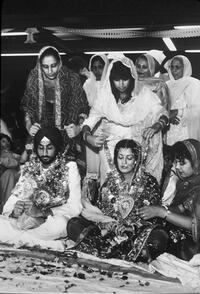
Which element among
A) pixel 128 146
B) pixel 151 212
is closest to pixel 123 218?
pixel 151 212

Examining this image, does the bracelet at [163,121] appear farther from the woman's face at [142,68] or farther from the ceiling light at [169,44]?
the ceiling light at [169,44]

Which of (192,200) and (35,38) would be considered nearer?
(192,200)

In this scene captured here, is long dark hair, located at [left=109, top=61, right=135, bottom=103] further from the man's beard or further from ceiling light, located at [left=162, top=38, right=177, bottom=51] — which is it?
the man's beard

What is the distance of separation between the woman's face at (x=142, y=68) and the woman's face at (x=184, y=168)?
672mm

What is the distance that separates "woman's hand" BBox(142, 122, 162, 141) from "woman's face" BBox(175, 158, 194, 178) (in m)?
0.27

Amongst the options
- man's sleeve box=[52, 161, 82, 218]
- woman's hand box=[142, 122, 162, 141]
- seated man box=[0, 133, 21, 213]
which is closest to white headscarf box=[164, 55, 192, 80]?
woman's hand box=[142, 122, 162, 141]

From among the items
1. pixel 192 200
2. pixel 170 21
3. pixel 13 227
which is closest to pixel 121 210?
pixel 192 200

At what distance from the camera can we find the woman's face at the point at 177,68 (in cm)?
340

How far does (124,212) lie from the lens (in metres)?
3.40

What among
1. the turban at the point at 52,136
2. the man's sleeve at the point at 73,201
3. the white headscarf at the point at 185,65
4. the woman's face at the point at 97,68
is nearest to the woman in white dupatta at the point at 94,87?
the woman's face at the point at 97,68

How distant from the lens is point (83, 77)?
351 cm

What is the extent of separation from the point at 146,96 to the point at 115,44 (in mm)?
441

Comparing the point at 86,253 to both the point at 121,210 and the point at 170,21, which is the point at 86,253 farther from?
the point at 170,21

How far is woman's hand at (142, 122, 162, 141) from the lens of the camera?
3424 mm
